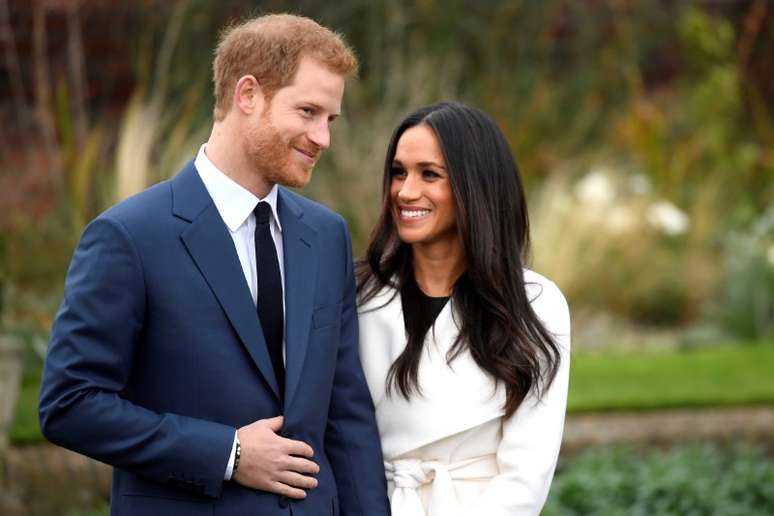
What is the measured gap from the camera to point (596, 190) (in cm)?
943

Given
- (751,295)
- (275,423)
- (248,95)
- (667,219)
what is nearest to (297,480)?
(275,423)

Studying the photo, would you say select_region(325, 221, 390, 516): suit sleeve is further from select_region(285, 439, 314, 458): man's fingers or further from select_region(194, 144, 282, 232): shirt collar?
select_region(194, 144, 282, 232): shirt collar

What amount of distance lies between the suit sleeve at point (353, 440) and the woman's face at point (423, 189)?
247 millimetres

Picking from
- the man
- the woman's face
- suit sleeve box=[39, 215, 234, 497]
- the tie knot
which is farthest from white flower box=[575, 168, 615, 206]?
suit sleeve box=[39, 215, 234, 497]

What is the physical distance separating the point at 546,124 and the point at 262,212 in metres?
7.79

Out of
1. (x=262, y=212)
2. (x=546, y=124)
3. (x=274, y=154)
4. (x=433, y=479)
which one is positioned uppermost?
(x=546, y=124)

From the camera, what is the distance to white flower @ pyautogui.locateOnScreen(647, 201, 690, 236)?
366 inches

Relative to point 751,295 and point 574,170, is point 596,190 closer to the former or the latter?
point 574,170

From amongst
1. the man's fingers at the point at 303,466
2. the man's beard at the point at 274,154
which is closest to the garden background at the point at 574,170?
the man's fingers at the point at 303,466

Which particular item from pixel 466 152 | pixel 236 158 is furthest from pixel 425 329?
pixel 236 158

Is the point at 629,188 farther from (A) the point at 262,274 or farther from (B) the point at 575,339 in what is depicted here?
(A) the point at 262,274

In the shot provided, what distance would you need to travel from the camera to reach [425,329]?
347 cm

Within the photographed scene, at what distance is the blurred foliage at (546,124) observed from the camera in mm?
8602

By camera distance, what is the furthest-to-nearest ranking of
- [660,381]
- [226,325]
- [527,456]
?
[660,381] → [527,456] → [226,325]
